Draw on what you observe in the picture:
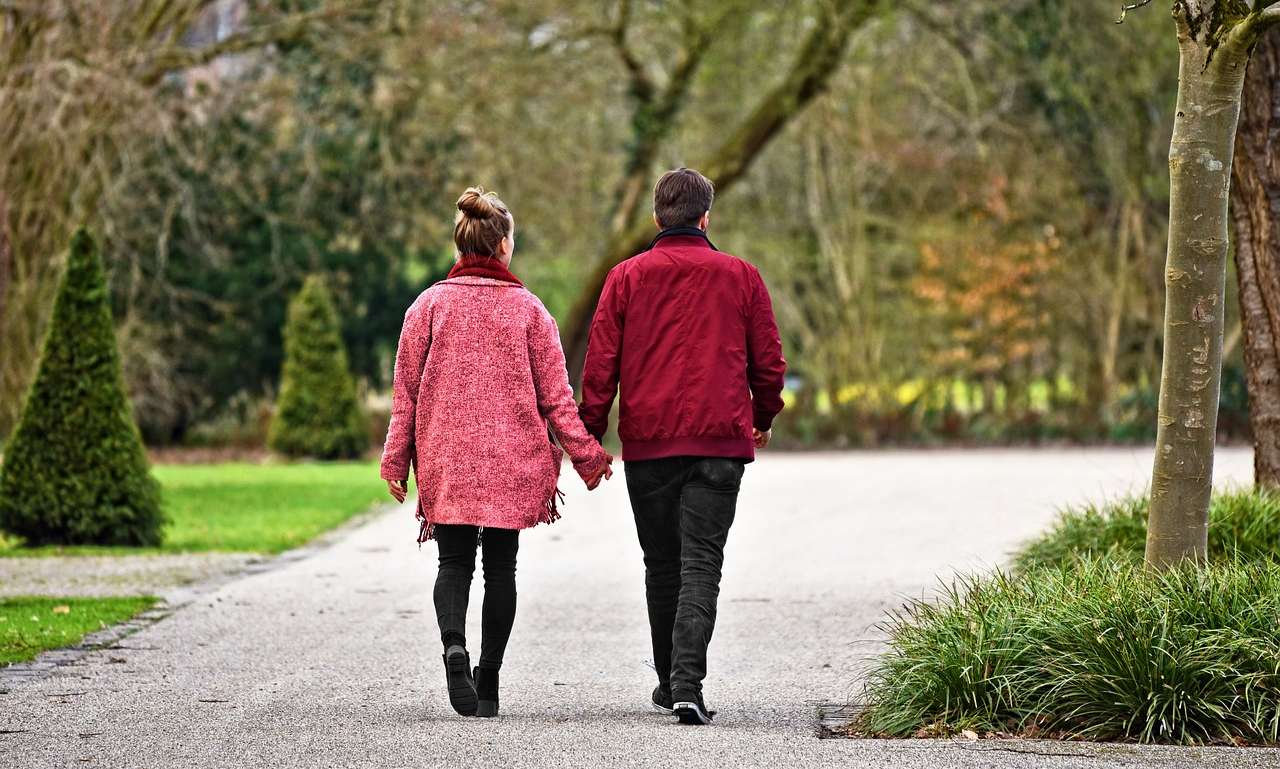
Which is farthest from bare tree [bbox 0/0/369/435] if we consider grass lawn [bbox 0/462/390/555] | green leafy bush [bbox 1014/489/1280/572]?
green leafy bush [bbox 1014/489/1280/572]

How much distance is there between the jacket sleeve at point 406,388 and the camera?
19.1 feet

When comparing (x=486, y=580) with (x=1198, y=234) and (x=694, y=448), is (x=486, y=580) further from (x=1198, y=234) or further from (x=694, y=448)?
(x=1198, y=234)

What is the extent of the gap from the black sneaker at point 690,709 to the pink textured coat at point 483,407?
2.36 feet

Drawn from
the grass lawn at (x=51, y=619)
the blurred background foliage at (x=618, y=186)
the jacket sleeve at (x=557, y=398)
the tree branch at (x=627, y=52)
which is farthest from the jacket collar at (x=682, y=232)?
the tree branch at (x=627, y=52)

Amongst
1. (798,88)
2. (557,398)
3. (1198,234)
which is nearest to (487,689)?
(557,398)

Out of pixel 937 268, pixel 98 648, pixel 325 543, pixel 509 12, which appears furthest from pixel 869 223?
pixel 98 648

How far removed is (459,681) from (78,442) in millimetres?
6940

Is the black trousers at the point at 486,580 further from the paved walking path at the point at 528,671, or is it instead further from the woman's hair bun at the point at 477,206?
the woman's hair bun at the point at 477,206

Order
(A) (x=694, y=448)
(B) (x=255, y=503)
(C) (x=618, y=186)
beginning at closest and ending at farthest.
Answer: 1. (A) (x=694, y=448)
2. (B) (x=255, y=503)
3. (C) (x=618, y=186)

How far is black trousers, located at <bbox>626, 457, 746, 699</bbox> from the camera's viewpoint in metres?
5.60

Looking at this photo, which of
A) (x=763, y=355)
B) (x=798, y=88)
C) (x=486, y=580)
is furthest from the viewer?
(x=798, y=88)

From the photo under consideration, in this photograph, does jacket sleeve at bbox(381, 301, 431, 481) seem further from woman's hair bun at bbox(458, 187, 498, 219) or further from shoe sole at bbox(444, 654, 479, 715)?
shoe sole at bbox(444, 654, 479, 715)

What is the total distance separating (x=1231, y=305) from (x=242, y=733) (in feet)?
70.7

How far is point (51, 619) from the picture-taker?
328 inches
